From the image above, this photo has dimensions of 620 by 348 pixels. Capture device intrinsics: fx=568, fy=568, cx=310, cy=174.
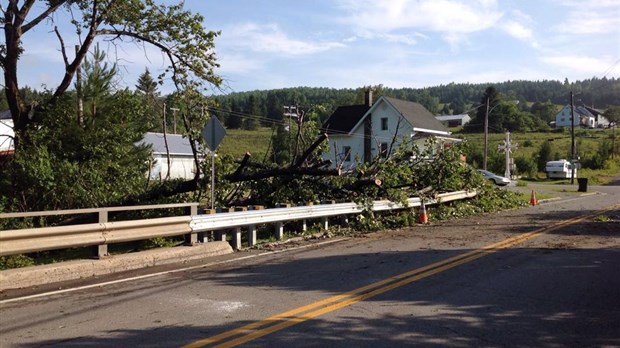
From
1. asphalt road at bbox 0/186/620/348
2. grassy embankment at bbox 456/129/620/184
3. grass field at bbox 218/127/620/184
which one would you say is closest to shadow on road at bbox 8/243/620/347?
asphalt road at bbox 0/186/620/348

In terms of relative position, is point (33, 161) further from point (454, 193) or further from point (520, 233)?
point (454, 193)

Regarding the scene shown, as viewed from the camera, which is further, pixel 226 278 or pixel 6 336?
pixel 226 278

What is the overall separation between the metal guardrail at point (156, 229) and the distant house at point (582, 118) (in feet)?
468

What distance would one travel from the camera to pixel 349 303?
7.11 metres

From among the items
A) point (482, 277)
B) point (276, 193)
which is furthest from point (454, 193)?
point (482, 277)

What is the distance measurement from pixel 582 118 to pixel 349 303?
154 m

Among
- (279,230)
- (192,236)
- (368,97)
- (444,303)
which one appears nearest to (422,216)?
(279,230)

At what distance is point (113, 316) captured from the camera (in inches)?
257

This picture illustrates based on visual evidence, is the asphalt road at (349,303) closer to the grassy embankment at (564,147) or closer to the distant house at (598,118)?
the grassy embankment at (564,147)

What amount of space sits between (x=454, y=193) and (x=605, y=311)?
46.2ft

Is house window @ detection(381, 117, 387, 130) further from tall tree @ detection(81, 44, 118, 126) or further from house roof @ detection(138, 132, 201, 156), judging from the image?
tall tree @ detection(81, 44, 118, 126)

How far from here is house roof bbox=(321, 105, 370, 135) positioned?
54031 millimetres

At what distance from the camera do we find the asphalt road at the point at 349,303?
5.74m

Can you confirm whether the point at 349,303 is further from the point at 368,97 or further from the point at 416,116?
the point at 368,97
